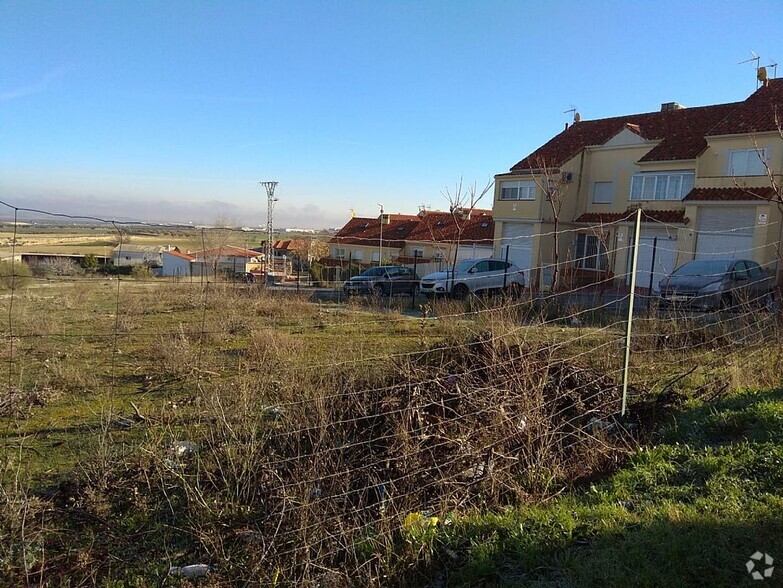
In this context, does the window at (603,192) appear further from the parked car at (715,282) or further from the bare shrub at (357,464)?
the bare shrub at (357,464)

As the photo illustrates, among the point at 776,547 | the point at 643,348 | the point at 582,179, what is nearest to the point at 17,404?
the point at 776,547

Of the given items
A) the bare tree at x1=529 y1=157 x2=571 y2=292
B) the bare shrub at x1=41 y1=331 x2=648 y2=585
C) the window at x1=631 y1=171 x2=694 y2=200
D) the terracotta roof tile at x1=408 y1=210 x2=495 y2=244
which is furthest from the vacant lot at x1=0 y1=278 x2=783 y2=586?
the terracotta roof tile at x1=408 y1=210 x2=495 y2=244

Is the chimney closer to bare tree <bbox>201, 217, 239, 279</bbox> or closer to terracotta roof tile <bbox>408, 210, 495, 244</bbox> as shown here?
terracotta roof tile <bbox>408, 210, 495, 244</bbox>

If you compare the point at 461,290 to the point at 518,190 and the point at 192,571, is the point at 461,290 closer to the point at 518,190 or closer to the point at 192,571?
the point at 518,190

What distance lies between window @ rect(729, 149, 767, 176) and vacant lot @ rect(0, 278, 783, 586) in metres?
18.4

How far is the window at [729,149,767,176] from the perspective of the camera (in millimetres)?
21125

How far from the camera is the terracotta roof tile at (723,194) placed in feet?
66.3

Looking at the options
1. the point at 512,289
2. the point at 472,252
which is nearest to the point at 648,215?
the point at 472,252

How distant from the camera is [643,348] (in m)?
7.55

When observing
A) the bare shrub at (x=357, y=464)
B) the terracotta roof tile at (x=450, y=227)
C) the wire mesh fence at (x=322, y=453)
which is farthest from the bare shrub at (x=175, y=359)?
the terracotta roof tile at (x=450, y=227)

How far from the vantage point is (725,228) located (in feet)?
69.7

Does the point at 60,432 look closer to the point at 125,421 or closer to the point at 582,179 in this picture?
the point at 125,421

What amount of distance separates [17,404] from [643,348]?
25.3 ft

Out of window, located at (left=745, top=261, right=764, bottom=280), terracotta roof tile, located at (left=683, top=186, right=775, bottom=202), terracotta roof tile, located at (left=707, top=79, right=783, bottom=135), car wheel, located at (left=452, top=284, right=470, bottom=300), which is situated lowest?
car wheel, located at (left=452, top=284, right=470, bottom=300)
